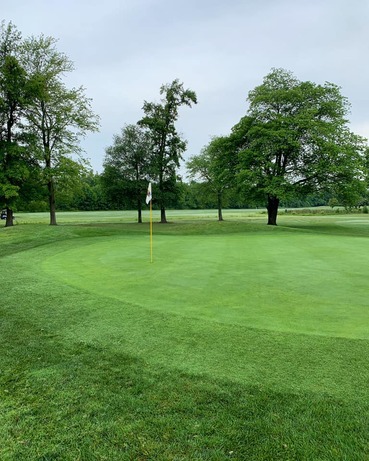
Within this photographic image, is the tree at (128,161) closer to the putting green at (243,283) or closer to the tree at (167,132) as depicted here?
the tree at (167,132)

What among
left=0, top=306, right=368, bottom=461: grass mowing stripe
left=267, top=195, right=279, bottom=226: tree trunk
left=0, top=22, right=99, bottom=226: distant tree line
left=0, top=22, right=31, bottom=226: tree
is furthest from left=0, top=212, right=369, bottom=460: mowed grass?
left=267, top=195, right=279, bottom=226: tree trunk

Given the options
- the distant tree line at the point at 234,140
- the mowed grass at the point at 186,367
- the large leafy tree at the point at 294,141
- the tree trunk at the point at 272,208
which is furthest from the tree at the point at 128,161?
the mowed grass at the point at 186,367

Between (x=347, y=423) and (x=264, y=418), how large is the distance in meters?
0.63

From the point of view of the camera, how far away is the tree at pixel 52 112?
24094mm

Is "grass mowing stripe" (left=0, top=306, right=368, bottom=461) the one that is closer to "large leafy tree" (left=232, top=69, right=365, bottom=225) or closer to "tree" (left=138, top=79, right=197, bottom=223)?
"large leafy tree" (left=232, top=69, right=365, bottom=225)

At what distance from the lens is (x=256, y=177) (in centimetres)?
2558

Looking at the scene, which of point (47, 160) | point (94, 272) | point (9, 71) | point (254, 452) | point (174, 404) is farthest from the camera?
point (47, 160)

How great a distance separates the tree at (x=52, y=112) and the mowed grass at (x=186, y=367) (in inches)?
803

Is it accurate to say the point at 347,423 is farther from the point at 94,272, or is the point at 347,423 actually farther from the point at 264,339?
the point at 94,272

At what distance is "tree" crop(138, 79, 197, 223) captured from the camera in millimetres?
34719

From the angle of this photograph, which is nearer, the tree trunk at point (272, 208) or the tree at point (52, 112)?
the tree at point (52, 112)

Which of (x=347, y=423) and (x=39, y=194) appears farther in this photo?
(x=39, y=194)

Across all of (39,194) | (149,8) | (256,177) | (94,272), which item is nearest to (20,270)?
(94,272)

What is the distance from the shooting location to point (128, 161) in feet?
121
